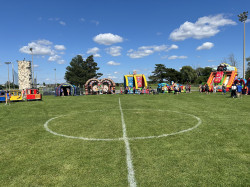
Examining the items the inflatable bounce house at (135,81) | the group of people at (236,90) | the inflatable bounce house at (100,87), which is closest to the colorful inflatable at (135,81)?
the inflatable bounce house at (135,81)

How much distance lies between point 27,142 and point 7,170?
78.1 inches

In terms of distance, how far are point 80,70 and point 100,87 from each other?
145 ft

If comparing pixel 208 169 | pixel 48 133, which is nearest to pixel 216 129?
pixel 208 169

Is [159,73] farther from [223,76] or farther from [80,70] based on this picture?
[223,76]

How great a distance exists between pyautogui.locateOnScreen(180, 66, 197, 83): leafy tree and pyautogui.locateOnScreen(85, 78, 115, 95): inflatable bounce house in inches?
2916

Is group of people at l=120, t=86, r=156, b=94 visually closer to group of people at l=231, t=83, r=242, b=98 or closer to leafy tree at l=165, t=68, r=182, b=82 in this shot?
group of people at l=231, t=83, r=242, b=98

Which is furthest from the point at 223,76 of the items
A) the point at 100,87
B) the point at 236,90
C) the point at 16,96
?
the point at 16,96

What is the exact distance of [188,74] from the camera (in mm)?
100312

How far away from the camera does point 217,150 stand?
5027mm

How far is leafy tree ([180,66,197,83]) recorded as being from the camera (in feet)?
330

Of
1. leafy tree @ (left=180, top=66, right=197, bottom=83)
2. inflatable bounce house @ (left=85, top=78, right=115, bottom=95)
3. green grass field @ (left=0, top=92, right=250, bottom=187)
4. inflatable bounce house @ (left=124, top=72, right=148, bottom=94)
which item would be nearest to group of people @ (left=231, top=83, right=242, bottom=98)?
green grass field @ (left=0, top=92, right=250, bottom=187)

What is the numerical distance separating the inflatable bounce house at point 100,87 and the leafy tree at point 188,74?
74068 millimetres

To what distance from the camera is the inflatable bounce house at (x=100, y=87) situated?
1516 inches

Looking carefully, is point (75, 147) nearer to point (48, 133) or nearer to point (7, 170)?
point (7, 170)
